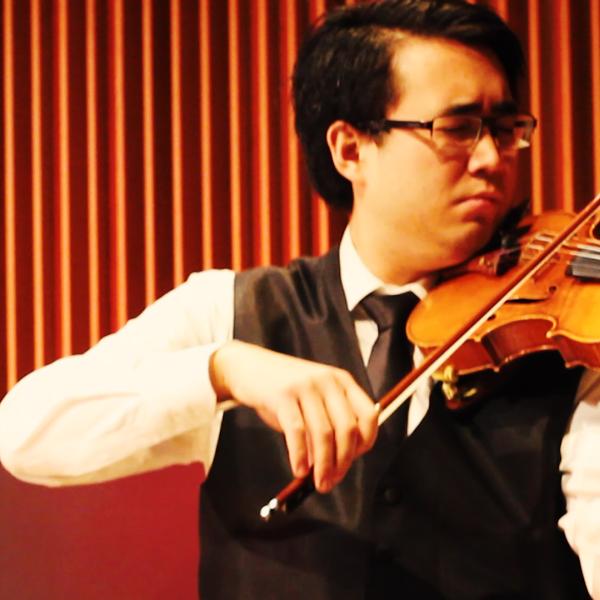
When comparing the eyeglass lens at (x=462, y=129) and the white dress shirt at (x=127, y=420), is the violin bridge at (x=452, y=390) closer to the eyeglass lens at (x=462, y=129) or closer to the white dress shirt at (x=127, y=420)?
the white dress shirt at (x=127, y=420)

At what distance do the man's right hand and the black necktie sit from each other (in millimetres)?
250

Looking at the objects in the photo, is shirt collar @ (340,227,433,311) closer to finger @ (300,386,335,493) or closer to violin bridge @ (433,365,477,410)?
violin bridge @ (433,365,477,410)

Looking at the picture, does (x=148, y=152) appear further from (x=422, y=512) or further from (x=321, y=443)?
(x=321, y=443)

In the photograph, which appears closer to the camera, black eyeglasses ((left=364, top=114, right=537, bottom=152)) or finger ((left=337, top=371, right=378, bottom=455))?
finger ((left=337, top=371, right=378, bottom=455))

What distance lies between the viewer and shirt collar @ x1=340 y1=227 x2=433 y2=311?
1.11m

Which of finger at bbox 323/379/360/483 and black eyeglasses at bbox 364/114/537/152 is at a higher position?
black eyeglasses at bbox 364/114/537/152

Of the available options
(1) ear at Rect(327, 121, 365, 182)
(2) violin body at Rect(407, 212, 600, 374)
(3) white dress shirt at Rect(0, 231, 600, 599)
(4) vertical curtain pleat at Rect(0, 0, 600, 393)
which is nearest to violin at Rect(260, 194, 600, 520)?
(2) violin body at Rect(407, 212, 600, 374)

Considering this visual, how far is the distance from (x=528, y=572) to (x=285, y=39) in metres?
1.16

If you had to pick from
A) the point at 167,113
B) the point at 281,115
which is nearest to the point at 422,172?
the point at 281,115

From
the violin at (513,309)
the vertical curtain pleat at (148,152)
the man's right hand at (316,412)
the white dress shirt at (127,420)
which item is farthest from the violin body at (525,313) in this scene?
the vertical curtain pleat at (148,152)

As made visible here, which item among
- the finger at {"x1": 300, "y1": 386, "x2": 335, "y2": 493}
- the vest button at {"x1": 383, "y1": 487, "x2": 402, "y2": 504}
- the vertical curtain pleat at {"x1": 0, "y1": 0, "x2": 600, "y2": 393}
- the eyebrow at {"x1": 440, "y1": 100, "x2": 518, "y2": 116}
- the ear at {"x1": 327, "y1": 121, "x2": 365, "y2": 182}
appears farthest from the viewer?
the vertical curtain pleat at {"x1": 0, "y1": 0, "x2": 600, "y2": 393}

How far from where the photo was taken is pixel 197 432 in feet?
3.46

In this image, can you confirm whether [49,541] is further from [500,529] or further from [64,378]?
[500,529]

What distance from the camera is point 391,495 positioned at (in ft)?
3.13
